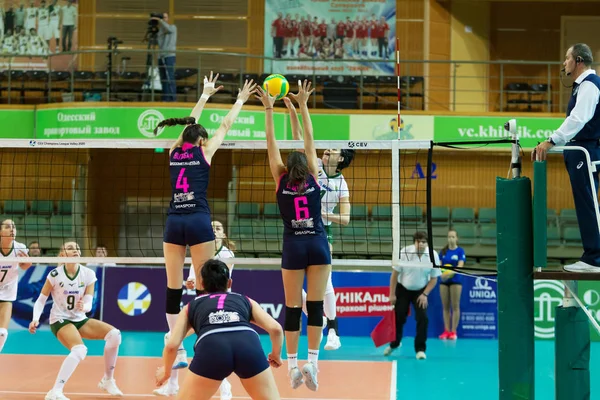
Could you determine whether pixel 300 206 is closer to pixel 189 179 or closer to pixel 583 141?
pixel 189 179

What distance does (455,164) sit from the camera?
21.8 meters

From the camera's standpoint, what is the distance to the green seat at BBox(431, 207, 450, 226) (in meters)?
20.6

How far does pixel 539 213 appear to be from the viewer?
715 cm

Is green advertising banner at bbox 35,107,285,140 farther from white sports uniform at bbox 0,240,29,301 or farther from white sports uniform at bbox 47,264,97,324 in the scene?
white sports uniform at bbox 47,264,97,324

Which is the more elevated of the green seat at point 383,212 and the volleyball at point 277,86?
the volleyball at point 277,86

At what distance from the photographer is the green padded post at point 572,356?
7.41 m

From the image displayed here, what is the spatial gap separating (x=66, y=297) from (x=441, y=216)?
12.2 m

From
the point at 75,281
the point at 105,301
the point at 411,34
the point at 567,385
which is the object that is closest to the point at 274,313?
the point at 105,301

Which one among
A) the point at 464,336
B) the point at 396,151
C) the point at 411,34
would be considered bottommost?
the point at 464,336

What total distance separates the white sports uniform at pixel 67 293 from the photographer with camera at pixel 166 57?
9.17 metres

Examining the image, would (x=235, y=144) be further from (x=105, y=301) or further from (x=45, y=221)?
(x=45, y=221)

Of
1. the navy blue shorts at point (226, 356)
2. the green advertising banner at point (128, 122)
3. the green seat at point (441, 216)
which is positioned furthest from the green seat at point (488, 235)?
the navy blue shorts at point (226, 356)

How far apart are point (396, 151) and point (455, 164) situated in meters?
13.2

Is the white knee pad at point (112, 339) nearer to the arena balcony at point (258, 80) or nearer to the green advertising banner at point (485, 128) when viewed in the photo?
the arena balcony at point (258, 80)
